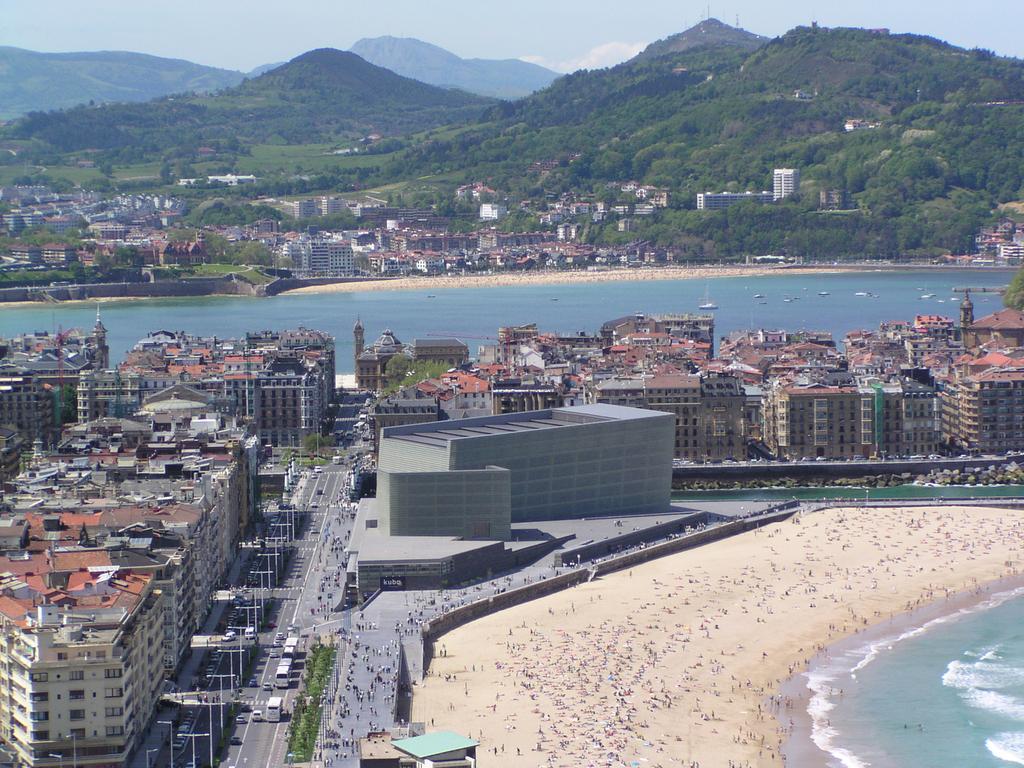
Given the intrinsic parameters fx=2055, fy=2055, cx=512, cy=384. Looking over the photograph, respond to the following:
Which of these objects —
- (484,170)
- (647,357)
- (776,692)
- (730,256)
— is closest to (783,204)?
(730,256)

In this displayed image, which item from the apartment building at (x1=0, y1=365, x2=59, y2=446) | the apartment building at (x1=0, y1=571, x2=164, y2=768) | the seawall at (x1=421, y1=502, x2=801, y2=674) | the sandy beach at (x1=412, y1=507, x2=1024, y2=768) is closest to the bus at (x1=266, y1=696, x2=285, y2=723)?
the sandy beach at (x1=412, y1=507, x2=1024, y2=768)

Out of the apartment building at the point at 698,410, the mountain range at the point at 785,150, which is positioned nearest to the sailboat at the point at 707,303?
the mountain range at the point at 785,150

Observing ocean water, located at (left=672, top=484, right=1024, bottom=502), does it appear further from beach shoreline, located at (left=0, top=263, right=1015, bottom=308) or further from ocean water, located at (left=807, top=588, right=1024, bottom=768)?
beach shoreline, located at (left=0, top=263, right=1015, bottom=308)

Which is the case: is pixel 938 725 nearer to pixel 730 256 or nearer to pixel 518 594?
pixel 518 594

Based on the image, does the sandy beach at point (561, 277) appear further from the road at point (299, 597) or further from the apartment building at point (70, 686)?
the apartment building at point (70, 686)

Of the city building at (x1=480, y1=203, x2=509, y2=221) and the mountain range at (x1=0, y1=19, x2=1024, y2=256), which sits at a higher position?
the mountain range at (x1=0, y1=19, x2=1024, y2=256)

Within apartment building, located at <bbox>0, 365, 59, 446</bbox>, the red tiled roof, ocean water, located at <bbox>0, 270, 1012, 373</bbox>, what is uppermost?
the red tiled roof

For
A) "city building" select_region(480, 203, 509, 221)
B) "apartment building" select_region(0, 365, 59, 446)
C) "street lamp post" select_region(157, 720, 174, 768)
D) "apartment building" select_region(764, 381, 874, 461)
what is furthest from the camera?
"city building" select_region(480, 203, 509, 221)
